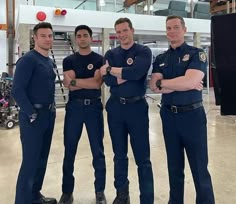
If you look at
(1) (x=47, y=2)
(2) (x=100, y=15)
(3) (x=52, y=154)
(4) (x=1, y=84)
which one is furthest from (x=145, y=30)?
(3) (x=52, y=154)

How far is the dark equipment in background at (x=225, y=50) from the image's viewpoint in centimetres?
276

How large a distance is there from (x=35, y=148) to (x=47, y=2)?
7045 mm

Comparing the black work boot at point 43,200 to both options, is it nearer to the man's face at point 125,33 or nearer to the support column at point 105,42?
the man's face at point 125,33

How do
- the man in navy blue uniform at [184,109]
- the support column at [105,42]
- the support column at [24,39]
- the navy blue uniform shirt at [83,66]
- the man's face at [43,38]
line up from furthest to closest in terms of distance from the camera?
the support column at [105,42] < the support column at [24,39] < the navy blue uniform shirt at [83,66] < the man's face at [43,38] < the man in navy blue uniform at [184,109]

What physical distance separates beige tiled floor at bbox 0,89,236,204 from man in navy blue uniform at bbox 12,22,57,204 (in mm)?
720

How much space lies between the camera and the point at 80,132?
282 cm

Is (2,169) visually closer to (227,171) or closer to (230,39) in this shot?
(227,171)

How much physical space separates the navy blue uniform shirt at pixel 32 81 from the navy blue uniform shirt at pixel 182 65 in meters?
1.05

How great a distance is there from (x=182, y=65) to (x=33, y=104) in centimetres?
135

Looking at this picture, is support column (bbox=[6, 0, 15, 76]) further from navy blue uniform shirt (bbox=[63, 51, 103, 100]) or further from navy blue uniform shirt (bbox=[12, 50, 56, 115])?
navy blue uniform shirt (bbox=[12, 50, 56, 115])

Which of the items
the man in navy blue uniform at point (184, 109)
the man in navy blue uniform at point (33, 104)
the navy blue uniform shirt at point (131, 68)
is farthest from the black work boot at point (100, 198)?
the navy blue uniform shirt at point (131, 68)

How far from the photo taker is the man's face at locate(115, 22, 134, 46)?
2.61 m

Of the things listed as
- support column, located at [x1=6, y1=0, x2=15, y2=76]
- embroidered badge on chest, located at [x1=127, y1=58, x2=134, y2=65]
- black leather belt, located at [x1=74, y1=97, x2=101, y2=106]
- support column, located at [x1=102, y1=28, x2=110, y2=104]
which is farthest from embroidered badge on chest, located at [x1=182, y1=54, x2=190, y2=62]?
support column, located at [x1=6, y1=0, x2=15, y2=76]

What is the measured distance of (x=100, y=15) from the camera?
852 cm
